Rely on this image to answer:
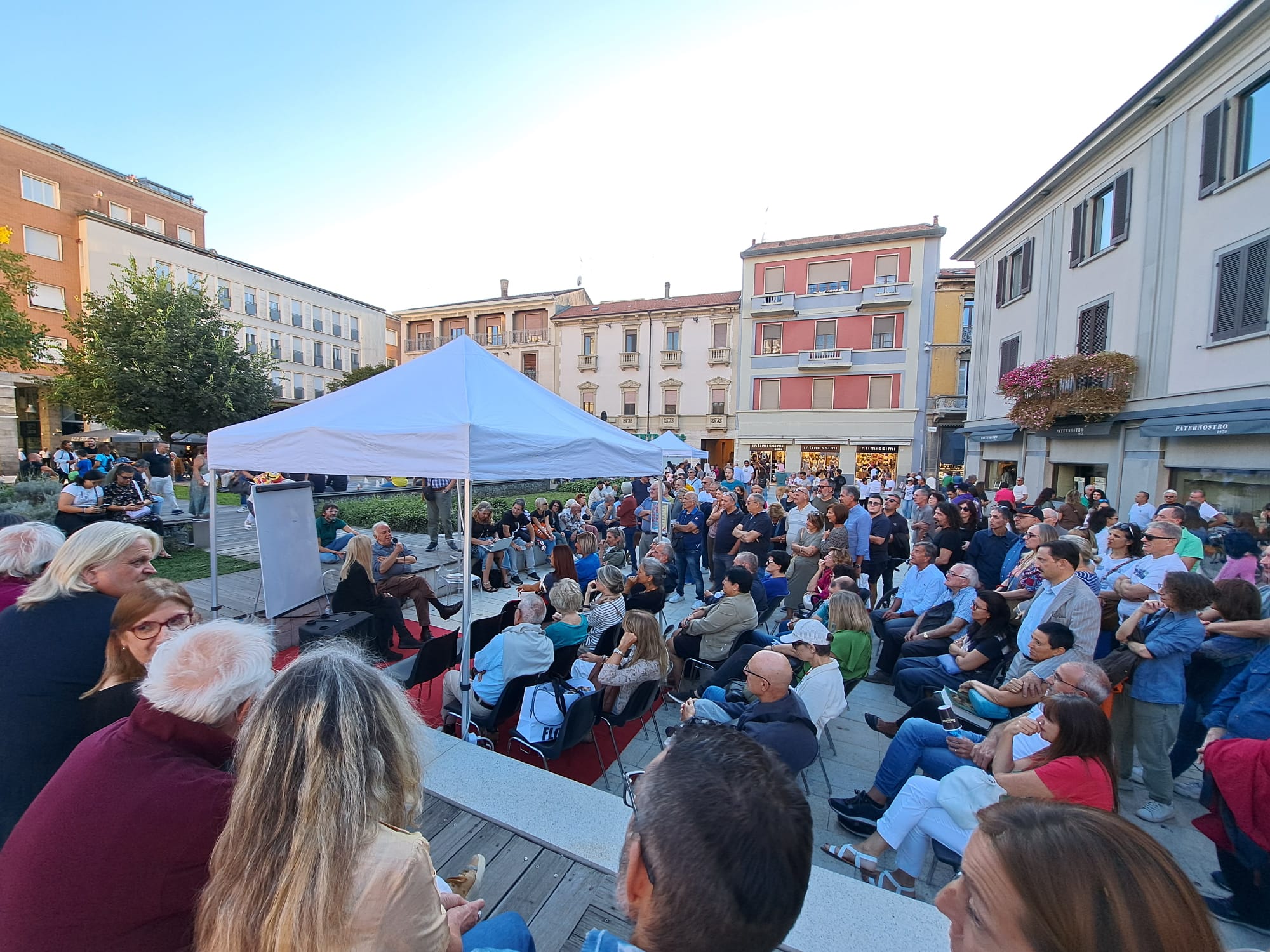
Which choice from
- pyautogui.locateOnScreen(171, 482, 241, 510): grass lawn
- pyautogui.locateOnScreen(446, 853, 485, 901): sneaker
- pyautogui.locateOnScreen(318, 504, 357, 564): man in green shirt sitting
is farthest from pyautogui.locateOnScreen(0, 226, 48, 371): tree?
pyautogui.locateOnScreen(446, 853, 485, 901): sneaker

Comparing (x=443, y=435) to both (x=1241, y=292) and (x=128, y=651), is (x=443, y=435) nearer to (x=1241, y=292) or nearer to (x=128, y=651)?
(x=128, y=651)

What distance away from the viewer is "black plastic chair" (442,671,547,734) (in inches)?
146

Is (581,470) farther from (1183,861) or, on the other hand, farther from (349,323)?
(349,323)

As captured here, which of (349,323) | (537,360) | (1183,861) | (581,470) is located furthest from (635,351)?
(1183,861)

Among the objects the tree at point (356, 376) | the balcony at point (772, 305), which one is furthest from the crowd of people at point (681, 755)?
the tree at point (356, 376)

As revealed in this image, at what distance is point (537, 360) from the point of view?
3797cm

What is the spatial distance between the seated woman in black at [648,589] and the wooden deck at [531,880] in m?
2.51

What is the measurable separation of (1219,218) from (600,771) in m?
14.1

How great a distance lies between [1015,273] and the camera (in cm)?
1617

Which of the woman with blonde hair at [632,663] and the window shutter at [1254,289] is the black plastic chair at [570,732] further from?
the window shutter at [1254,289]

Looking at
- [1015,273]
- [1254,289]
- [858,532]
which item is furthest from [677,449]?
[1015,273]

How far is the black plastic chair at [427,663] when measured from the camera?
166 inches

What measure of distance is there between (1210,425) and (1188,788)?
29.0ft

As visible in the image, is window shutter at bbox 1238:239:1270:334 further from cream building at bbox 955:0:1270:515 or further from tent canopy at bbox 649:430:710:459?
tent canopy at bbox 649:430:710:459
